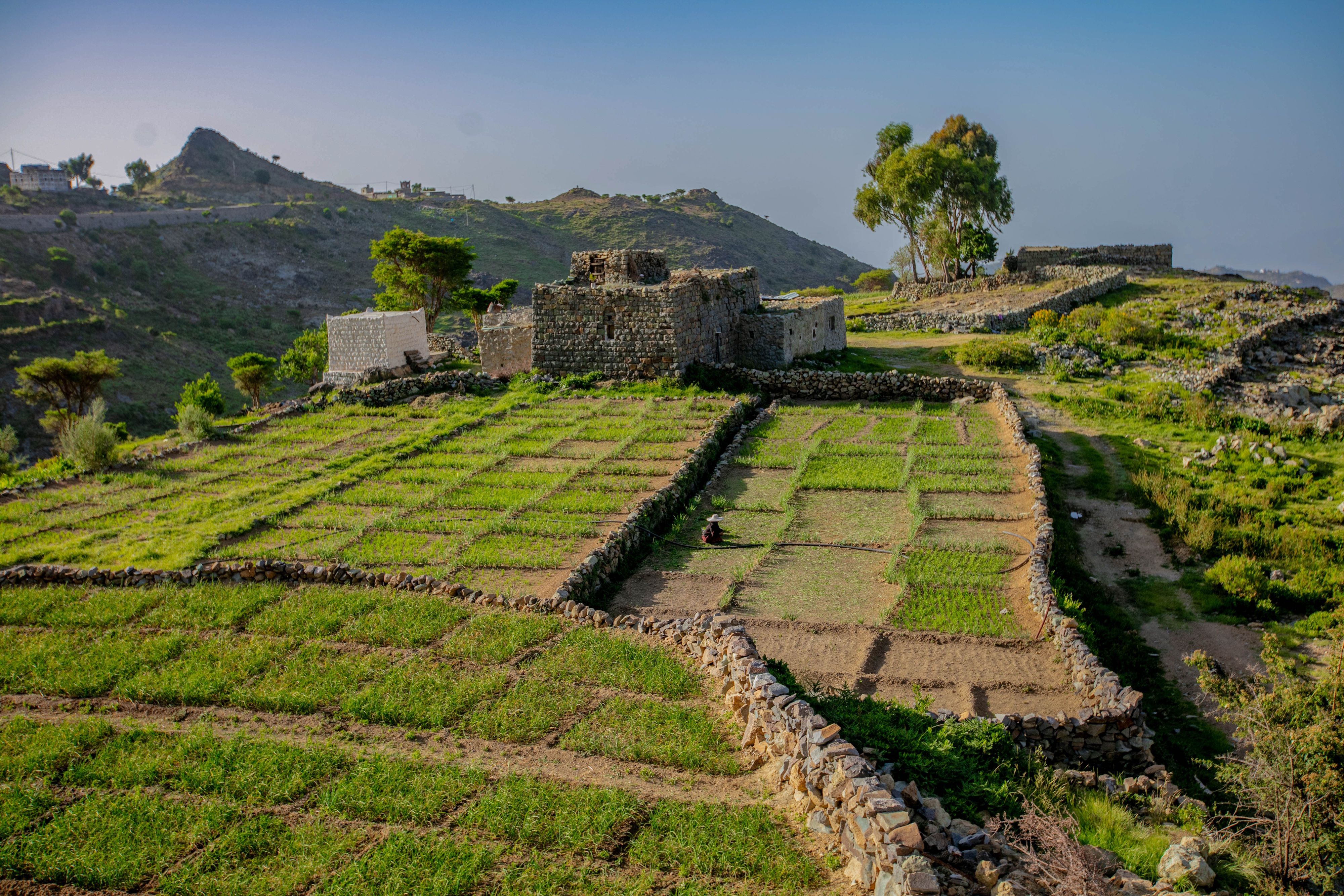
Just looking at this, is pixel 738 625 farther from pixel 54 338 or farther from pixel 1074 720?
pixel 54 338

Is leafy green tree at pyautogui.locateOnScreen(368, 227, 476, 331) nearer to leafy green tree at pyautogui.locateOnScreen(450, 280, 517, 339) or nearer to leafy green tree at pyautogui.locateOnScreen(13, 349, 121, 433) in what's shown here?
leafy green tree at pyautogui.locateOnScreen(450, 280, 517, 339)

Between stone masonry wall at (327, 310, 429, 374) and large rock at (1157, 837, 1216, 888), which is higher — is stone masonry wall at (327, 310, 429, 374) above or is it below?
above

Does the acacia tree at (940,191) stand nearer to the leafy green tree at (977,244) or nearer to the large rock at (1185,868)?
the leafy green tree at (977,244)

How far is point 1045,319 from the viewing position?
93.2 ft

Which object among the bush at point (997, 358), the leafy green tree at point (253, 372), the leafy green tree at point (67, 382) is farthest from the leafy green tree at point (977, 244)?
the leafy green tree at point (67, 382)

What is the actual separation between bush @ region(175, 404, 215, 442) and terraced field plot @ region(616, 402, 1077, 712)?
11.5 meters

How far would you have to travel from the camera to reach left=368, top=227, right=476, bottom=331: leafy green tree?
32594 millimetres

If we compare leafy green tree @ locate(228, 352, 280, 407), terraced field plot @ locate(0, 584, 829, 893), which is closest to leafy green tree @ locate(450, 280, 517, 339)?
leafy green tree @ locate(228, 352, 280, 407)

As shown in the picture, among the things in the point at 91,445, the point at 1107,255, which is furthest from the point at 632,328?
the point at 1107,255

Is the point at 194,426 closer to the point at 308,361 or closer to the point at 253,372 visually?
the point at 253,372

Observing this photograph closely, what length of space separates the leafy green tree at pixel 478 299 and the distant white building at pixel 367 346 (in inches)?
463

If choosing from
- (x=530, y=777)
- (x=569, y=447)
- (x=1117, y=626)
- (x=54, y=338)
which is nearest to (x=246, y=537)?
(x=569, y=447)

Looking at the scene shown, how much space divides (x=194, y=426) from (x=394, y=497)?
23.5 ft

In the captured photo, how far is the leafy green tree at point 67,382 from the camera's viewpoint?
29.4 m
